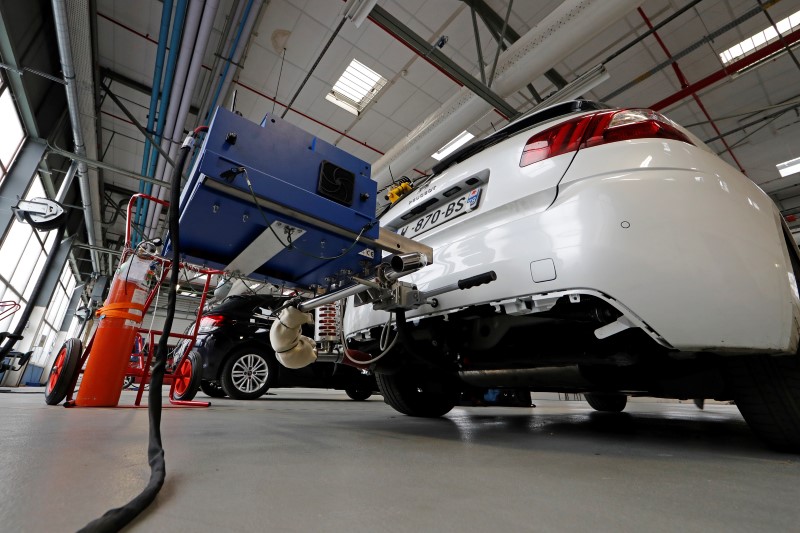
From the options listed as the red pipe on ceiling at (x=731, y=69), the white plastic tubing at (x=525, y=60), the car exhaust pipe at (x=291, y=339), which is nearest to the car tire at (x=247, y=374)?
the car exhaust pipe at (x=291, y=339)

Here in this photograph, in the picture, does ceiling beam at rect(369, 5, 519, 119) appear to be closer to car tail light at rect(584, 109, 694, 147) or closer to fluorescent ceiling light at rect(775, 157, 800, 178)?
car tail light at rect(584, 109, 694, 147)

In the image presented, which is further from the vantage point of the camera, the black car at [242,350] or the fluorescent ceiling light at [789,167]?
the fluorescent ceiling light at [789,167]

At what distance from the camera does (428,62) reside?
5734 mm

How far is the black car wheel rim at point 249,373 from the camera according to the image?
13.9 ft

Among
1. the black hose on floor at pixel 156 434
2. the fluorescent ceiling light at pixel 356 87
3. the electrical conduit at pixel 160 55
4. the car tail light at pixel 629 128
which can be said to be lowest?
the black hose on floor at pixel 156 434

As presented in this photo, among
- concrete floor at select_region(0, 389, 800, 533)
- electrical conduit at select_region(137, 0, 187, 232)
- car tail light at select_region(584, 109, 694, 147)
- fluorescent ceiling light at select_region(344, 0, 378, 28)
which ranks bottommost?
concrete floor at select_region(0, 389, 800, 533)

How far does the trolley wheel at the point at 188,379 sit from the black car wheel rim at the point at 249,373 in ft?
1.86

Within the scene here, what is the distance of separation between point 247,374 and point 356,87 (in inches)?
192

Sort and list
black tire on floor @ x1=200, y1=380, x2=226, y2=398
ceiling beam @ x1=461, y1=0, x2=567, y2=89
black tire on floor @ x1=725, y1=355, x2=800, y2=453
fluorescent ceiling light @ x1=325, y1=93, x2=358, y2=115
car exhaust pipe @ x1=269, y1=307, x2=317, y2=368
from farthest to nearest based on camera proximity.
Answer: fluorescent ceiling light @ x1=325, y1=93, x2=358, y2=115, black tire on floor @ x1=200, y1=380, x2=226, y2=398, ceiling beam @ x1=461, y1=0, x2=567, y2=89, car exhaust pipe @ x1=269, y1=307, x2=317, y2=368, black tire on floor @ x1=725, y1=355, x2=800, y2=453

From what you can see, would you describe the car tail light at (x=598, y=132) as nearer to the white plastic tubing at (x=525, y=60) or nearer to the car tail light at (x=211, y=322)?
the white plastic tubing at (x=525, y=60)

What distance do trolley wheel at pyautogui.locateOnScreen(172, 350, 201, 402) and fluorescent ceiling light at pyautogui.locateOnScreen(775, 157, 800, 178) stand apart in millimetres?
11623

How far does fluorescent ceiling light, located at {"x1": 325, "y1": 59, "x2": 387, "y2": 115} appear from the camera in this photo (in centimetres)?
597

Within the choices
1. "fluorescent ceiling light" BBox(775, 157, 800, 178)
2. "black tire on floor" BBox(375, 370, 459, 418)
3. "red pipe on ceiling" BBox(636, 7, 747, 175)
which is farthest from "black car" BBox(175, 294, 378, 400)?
"fluorescent ceiling light" BBox(775, 157, 800, 178)

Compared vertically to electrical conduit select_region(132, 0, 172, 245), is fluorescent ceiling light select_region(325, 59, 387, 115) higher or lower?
higher
